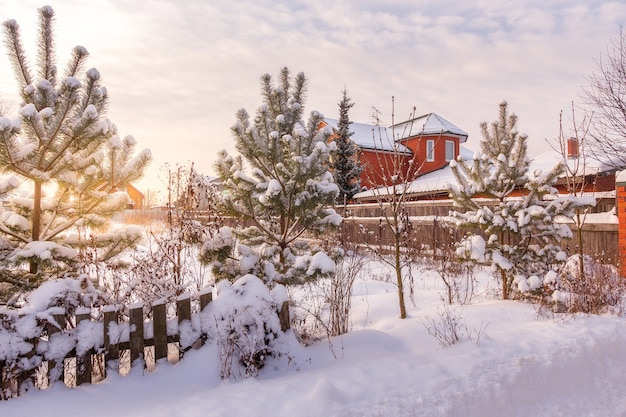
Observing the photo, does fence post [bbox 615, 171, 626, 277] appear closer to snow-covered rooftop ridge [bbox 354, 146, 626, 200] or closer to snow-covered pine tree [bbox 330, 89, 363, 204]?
snow-covered rooftop ridge [bbox 354, 146, 626, 200]

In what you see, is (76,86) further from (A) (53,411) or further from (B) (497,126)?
(B) (497,126)

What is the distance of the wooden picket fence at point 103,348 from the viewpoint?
2986 mm

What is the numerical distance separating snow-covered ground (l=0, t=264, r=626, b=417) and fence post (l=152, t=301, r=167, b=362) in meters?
0.14

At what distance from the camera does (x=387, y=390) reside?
3035 millimetres

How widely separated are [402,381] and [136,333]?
2244mm

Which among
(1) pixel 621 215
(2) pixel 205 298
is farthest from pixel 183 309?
(1) pixel 621 215

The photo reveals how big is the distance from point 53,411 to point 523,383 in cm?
372

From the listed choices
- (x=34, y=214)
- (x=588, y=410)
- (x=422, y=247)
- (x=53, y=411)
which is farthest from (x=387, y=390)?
(x=422, y=247)

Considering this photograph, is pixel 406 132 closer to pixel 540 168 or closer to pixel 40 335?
pixel 540 168

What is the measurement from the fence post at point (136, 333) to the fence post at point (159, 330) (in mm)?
111

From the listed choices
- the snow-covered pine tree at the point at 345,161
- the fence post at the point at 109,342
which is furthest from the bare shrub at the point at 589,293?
the snow-covered pine tree at the point at 345,161

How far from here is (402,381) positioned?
3172mm

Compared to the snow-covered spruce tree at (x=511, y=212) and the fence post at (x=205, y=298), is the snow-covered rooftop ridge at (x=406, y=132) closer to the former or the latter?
the snow-covered spruce tree at (x=511, y=212)

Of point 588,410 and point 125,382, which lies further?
point 588,410
